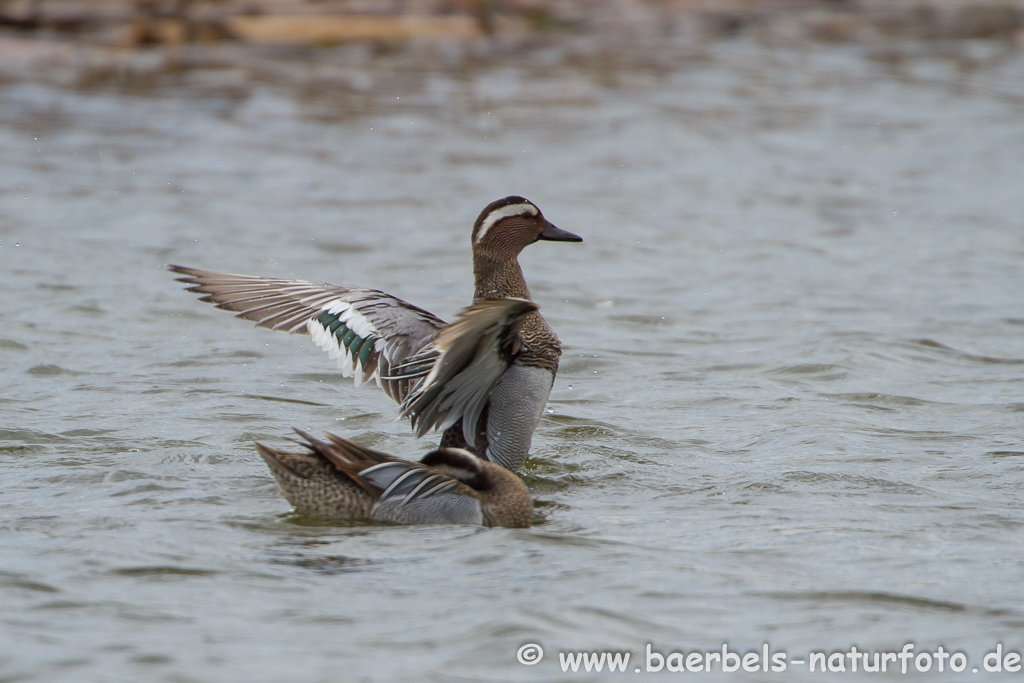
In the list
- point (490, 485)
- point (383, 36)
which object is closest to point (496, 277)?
point (490, 485)

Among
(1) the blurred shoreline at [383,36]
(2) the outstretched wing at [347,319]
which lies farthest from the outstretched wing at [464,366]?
(1) the blurred shoreline at [383,36]

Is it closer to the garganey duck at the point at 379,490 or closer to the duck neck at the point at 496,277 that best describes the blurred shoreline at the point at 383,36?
the duck neck at the point at 496,277

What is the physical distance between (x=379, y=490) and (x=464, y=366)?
621 millimetres

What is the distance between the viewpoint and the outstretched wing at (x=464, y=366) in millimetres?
4863

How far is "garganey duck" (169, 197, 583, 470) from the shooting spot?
5.61 meters

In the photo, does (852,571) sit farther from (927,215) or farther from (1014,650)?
(927,215)

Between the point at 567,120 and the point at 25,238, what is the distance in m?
7.93

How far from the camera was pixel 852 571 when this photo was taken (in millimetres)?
4711

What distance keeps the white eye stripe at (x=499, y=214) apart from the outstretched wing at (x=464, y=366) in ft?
1.93

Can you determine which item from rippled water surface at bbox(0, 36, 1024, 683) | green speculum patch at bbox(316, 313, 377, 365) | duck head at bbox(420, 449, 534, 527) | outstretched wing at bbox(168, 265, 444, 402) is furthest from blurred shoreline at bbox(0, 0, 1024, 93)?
duck head at bbox(420, 449, 534, 527)

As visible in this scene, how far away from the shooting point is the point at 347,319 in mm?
5953

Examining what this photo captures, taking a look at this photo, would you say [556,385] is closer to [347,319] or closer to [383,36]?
[347,319]

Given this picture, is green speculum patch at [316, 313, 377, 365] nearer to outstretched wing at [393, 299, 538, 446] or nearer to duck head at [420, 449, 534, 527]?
outstretched wing at [393, 299, 538, 446]

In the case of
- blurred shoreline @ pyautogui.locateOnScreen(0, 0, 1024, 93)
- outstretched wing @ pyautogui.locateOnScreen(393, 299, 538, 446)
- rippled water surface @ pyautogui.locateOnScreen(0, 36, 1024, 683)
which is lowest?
rippled water surface @ pyautogui.locateOnScreen(0, 36, 1024, 683)
